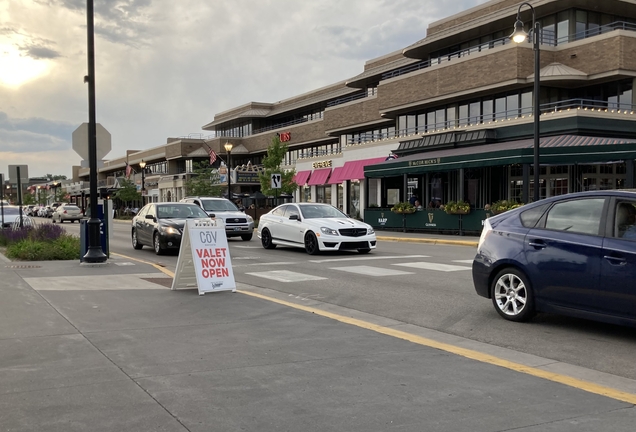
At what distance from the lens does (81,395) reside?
4641 millimetres

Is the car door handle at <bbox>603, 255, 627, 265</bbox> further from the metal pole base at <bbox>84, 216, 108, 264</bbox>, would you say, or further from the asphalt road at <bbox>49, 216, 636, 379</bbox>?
the metal pole base at <bbox>84, 216, 108, 264</bbox>

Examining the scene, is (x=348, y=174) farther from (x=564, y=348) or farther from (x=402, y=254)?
(x=564, y=348)

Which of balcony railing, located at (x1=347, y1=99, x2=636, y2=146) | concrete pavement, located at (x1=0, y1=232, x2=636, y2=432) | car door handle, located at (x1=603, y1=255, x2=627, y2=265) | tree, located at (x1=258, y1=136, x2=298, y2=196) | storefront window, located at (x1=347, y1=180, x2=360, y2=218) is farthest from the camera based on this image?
tree, located at (x1=258, y1=136, x2=298, y2=196)

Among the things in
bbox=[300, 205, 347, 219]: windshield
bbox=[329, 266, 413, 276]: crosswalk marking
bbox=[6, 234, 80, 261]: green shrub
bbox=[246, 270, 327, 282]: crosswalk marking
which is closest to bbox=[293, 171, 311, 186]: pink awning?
bbox=[300, 205, 347, 219]: windshield

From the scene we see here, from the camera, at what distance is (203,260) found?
997cm

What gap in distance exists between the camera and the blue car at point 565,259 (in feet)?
21.2

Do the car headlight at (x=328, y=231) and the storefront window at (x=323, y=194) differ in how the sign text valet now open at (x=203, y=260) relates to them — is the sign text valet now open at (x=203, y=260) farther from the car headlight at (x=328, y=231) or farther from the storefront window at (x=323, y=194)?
the storefront window at (x=323, y=194)

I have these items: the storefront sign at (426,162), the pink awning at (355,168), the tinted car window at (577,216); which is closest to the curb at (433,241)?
the storefront sign at (426,162)

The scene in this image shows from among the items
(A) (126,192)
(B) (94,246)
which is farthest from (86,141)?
(A) (126,192)

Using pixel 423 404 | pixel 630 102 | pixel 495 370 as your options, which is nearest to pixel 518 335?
pixel 495 370

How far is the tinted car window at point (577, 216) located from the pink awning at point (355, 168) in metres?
33.7

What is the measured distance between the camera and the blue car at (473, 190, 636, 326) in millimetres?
6461

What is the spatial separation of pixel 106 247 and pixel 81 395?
35.3ft

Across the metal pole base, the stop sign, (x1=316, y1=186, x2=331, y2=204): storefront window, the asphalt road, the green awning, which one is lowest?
the asphalt road
